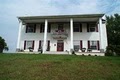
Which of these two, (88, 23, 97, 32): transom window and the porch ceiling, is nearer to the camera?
the porch ceiling

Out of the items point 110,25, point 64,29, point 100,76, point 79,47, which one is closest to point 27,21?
point 64,29

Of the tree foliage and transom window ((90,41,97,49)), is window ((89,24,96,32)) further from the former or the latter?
the tree foliage

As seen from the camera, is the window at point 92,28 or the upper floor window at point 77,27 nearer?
the window at point 92,28

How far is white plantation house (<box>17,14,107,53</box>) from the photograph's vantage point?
2447 cm

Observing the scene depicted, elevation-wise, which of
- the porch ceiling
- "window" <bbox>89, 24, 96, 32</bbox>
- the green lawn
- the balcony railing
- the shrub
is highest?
the porch ceiling

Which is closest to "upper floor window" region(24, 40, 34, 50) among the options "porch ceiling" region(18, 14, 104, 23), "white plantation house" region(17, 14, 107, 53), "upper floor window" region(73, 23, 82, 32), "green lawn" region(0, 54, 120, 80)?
"white plantation house" region(17, 14, 107, 53)

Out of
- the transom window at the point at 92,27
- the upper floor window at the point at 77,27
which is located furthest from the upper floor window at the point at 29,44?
the transom window at the point at 92,27

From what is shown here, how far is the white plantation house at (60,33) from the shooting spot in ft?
80.3

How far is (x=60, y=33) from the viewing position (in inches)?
987

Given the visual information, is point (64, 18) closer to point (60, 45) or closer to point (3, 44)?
point (60, 45)

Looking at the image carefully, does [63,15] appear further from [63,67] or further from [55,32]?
[63,67]

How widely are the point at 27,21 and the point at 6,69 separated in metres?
15.8

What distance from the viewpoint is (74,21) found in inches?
1003

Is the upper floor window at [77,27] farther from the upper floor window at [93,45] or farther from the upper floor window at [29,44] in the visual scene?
the upper floor window at [29,44]
